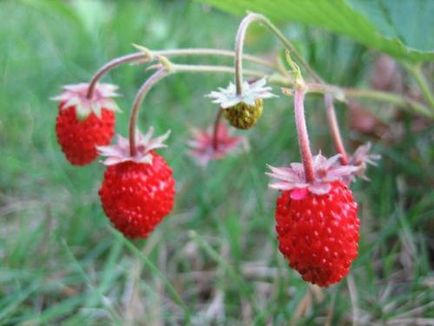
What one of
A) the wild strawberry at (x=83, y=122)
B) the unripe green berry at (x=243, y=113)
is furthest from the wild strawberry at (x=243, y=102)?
the wild strawberry at (x=83, y=122)

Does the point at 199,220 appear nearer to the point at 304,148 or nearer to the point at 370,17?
the point at 370,17

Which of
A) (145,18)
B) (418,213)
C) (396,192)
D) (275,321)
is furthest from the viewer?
(145,18)

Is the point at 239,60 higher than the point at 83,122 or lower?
higher

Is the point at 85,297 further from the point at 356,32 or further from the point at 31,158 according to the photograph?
the point at 356,32

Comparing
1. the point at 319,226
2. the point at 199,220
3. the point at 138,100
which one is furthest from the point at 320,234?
the point at 199,220

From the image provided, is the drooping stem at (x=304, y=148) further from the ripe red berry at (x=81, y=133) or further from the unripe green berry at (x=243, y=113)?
the ripe red berry at (x=81, y=133)

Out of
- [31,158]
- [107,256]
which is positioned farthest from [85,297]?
[31,158]
